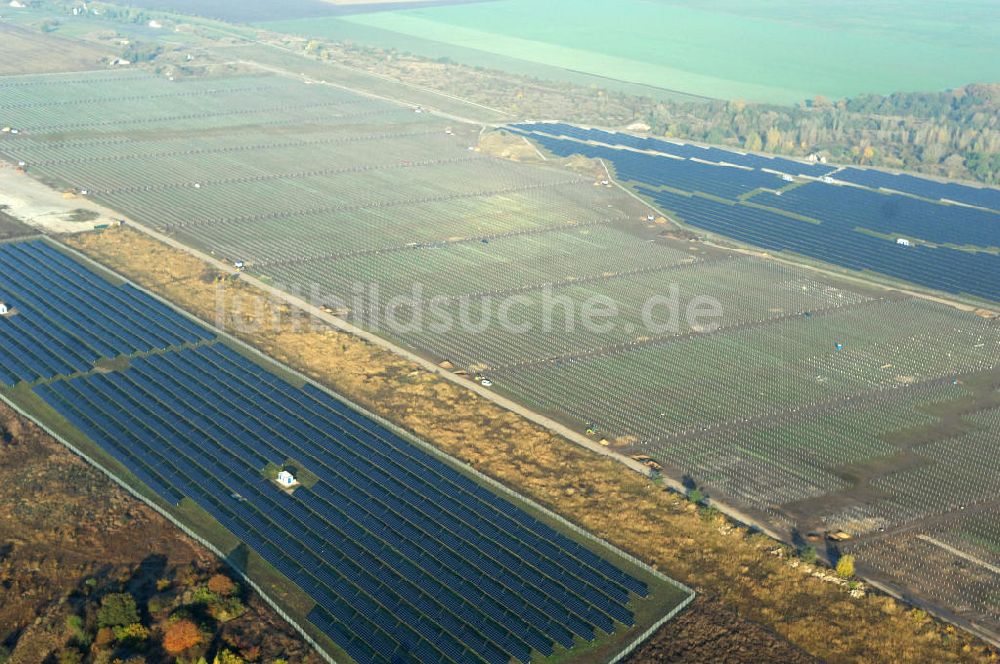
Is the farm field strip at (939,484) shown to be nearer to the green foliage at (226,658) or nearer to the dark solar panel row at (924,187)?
the green foliage at (226,658)

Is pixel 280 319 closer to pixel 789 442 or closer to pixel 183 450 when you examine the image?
pixel 183 450

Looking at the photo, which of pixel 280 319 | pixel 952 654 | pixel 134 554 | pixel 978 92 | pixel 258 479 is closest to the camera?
pixel 952 654

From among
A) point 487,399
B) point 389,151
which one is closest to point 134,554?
point 487,399

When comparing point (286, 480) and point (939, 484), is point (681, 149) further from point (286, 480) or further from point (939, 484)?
point (286, 480)

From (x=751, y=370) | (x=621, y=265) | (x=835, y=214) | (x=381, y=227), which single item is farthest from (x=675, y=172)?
(x=751, y=370)

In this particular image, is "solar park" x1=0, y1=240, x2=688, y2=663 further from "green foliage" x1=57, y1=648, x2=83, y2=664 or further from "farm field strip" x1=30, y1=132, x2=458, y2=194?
"farm field strip" x1=30, y1=132, x2=458, y2=194

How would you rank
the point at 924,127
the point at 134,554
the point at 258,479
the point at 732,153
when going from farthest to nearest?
the point at 924,127, the point at 732,153, the point at 258,479, the point at 134,554
